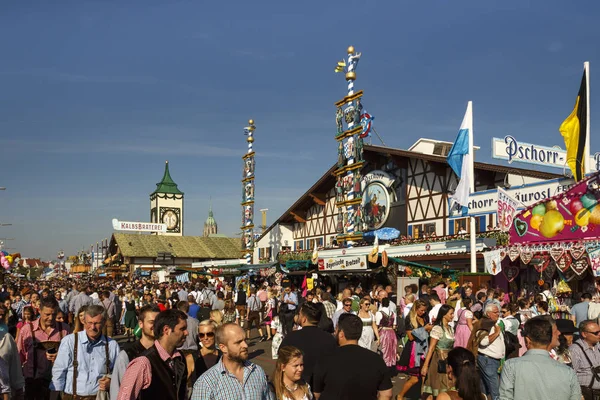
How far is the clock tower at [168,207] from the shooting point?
11962cm

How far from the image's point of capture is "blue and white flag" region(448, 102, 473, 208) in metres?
27.0

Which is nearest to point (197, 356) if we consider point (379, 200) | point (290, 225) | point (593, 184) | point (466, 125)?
point (593, 184)

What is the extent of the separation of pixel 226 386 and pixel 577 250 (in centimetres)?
1799

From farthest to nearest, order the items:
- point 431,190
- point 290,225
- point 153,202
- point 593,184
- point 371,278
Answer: point 153,202 < point 290,225 < point 431,190 < point 371,278 < point 593,184

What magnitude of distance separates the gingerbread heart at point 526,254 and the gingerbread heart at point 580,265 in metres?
1.77

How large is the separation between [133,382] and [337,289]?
29332mm

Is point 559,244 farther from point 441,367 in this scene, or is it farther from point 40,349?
point 40,349

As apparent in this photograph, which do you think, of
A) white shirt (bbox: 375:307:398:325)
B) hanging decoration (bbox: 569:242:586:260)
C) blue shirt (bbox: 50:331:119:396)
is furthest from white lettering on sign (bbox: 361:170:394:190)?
blue shirt (bbox: 50:331:119:396)

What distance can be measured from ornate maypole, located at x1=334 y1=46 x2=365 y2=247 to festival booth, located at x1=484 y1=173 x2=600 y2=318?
48.7 ft

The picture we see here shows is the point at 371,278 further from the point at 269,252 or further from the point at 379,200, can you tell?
the point at 269,252

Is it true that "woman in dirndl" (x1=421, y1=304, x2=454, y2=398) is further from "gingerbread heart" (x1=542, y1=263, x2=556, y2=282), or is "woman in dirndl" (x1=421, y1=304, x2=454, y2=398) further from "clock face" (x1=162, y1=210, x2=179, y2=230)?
"clock face" (x1=162, y1=210, x2=179, y2=230)

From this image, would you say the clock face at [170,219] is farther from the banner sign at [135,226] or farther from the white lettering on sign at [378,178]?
the white lettering on sign at [378,178]

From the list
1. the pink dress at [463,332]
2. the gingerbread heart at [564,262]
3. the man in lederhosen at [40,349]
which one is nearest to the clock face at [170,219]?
the gingerbread heart at [564,262]

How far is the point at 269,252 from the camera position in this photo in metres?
56.8
